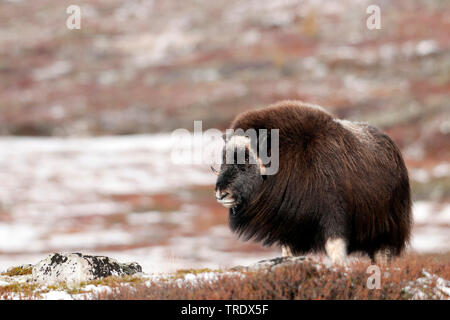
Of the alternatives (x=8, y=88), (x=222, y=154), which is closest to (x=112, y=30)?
(x=8, y=88)

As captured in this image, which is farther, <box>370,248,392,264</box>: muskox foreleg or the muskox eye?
<box>370,248,392,264</box>: muskox foreleg

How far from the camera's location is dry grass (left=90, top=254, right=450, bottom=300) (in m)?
4.28

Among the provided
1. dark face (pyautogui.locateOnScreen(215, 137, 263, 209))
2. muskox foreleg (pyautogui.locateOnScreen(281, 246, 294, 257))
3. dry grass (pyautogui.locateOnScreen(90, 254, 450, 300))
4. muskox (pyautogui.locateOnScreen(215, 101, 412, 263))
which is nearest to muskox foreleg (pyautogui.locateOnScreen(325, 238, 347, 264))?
muskox (pyautogui.locateOnScreen(215, 101, 412, 263))

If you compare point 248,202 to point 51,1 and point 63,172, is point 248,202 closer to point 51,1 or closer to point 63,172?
point 63,172

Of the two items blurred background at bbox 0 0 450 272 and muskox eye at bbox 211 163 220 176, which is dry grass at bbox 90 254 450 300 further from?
blurred background at bbox 0 0 450 272

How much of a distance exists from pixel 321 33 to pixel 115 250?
139 ft

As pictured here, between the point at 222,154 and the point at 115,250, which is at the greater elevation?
the point at 222,154

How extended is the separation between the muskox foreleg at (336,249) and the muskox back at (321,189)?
4cm

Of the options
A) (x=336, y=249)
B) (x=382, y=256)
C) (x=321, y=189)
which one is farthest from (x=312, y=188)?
(x=382, y=256)

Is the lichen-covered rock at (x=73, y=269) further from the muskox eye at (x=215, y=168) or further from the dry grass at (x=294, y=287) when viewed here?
the muskox eye at (x=215, y=168)

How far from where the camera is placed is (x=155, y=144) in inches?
1458

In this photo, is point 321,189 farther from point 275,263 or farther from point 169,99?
point 169,99

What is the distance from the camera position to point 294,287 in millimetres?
4367
